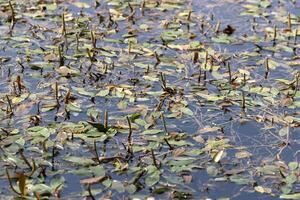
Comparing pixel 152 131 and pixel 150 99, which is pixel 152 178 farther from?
pixel 150 99

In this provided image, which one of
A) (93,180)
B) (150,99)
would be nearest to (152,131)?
(150,99)

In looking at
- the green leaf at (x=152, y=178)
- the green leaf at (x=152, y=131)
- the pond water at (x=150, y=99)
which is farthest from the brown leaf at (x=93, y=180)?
the green leaf at (x=152, y=131)

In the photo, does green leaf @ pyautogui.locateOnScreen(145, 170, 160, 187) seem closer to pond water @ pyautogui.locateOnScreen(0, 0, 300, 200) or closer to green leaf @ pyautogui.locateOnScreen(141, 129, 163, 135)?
pond water @ pyautogui.locateOnScreen(0, 0, 300, 200)

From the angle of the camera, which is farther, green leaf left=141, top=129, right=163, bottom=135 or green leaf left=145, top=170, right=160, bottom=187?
green leaf left=141, top=129, right=163, bottom=135

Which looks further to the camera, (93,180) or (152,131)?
(152,131)

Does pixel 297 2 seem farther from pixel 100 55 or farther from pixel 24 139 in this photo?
pixel 24 139

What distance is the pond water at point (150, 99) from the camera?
258cm

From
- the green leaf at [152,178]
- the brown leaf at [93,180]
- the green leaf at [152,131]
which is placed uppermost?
the green leaf at [152,131]

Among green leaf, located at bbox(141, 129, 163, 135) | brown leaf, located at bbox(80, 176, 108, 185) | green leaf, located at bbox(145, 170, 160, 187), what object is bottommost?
green leaf, located at bbox(145, 170, 160, 187)

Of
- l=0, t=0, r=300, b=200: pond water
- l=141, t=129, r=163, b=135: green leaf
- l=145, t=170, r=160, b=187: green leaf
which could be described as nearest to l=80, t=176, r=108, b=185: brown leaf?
l=0, t=0, r=300, b=200: pond water

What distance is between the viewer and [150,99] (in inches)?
126

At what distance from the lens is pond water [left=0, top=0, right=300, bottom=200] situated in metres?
2.58

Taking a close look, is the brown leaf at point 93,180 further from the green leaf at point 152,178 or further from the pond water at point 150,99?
the green leaf at point 152,178

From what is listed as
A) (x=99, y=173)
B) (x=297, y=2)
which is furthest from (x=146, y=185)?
(x=297, y=2)
